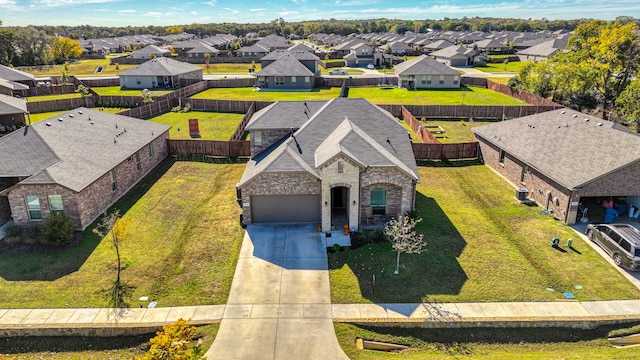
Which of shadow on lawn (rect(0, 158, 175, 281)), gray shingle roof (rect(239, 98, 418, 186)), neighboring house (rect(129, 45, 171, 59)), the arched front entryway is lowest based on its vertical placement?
shadow on lawn (rect(0, 158, 175, 281))

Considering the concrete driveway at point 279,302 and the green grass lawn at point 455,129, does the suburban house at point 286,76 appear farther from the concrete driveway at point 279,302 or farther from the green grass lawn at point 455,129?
the concrete driveway at point 279,302

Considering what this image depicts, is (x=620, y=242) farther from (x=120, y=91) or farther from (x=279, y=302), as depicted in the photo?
(x=120, y=91)

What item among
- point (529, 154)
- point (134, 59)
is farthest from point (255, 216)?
point (134, 59)

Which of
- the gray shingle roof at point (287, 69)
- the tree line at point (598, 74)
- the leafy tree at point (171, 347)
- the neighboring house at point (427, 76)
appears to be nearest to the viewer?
the leafy tree at point (171, 347)

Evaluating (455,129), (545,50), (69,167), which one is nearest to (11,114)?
(69,167)

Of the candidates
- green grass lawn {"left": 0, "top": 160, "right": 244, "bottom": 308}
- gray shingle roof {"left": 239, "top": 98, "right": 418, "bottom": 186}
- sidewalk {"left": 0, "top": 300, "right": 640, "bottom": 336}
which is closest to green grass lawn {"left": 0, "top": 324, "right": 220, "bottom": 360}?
sidewalk {"left": 0, "top": 300, "right": 640, "bottom": 336}

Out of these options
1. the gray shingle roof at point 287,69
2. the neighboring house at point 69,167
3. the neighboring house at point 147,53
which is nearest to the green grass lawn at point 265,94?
the gray shingle roof at point 287,69

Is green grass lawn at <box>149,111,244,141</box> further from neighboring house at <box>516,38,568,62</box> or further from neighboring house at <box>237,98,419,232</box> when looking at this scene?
neighboring house at <box>516,38,568,62</box>
